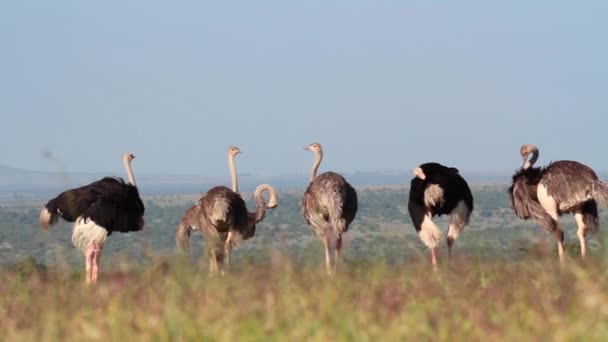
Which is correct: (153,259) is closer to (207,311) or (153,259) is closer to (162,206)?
(207,311)

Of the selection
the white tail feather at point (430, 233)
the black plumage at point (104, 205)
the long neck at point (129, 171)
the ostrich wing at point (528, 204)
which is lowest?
the white tail feather at point (430, 233)

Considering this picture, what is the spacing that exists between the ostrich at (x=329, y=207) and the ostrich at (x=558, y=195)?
2119mm

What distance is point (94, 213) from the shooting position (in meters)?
16.6

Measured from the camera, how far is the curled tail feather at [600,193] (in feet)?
54.9

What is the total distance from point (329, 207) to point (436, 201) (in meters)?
1.59

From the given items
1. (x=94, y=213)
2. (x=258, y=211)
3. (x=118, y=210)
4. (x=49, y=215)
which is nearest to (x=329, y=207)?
(x=258, y=211)

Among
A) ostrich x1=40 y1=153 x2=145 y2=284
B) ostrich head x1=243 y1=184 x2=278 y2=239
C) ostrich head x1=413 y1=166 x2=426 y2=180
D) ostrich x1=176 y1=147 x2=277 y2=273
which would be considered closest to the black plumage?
ostrich x1=40 y1=153 x2=145 y2=284

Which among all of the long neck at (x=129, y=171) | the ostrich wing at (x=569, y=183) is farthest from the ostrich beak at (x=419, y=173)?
the long neck at (x=129, y=171)

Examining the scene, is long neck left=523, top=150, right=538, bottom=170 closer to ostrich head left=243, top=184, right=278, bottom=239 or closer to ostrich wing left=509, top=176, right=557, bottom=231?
ostrich wing left=509, top=176, right=557, bottom=231

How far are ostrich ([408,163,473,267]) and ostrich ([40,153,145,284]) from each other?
11.3 ft

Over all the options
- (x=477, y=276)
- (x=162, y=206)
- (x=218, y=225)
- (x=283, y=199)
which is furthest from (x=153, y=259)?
(x=162, y=206)

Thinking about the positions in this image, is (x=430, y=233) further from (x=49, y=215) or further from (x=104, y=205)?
(x=49, y=215)

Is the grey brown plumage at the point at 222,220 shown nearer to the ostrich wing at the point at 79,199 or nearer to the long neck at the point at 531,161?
the ostrich wing at the point at 79,199

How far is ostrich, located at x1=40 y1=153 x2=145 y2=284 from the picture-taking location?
1656cm
